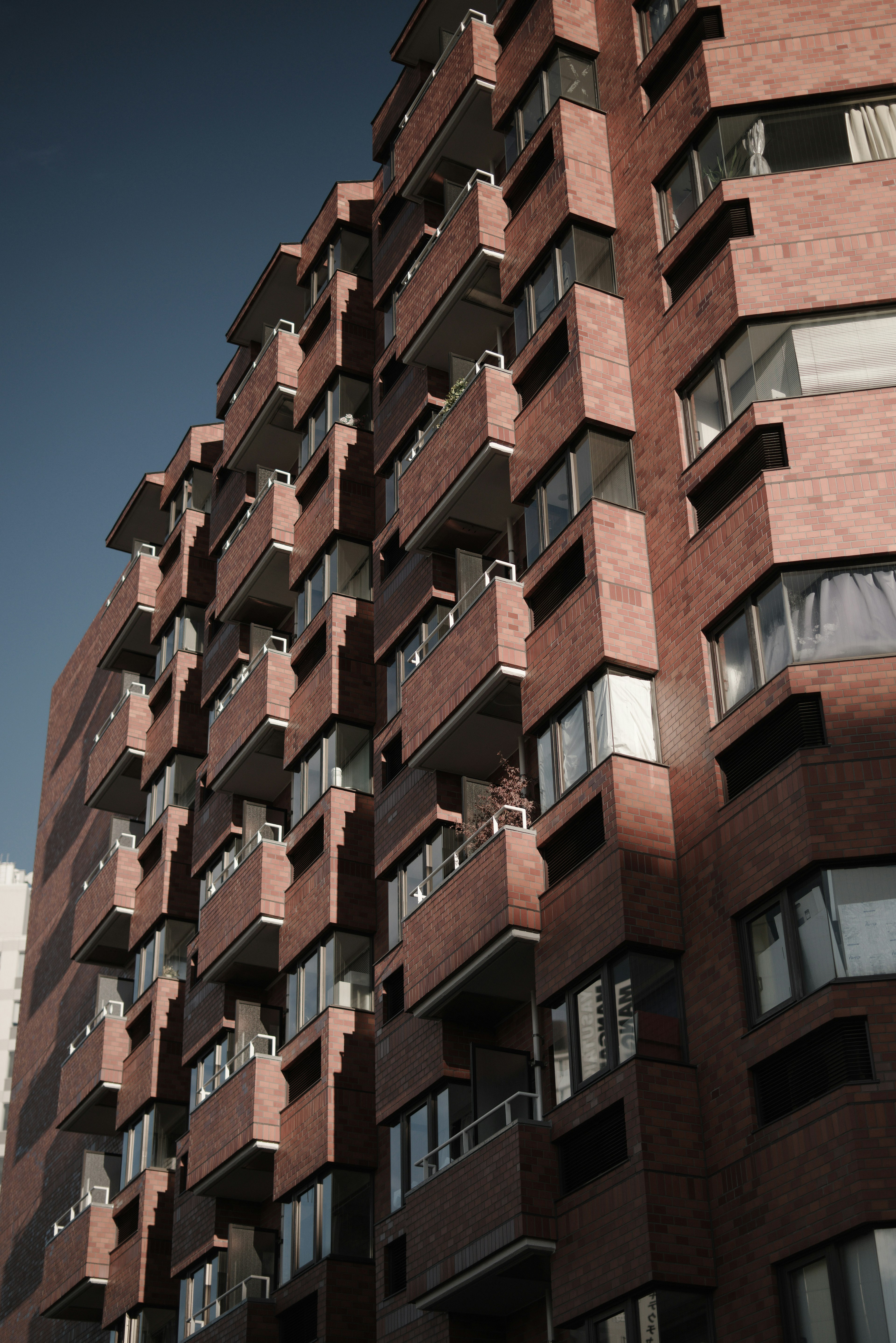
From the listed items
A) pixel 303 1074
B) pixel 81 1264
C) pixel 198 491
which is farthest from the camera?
pixel 198 491

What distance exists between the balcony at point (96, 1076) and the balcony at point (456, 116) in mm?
22482

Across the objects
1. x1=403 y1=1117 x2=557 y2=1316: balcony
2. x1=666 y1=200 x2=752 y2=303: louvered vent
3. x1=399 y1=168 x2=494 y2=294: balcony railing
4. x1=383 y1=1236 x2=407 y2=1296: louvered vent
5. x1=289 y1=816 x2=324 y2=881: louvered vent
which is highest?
x1=399 y1=168 x2=494 y2=294: balcony railing

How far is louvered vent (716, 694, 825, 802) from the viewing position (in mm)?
21344

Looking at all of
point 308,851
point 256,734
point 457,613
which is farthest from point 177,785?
point 457,613

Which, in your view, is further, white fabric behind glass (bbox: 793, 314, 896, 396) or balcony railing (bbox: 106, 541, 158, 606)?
balcony railing (bbox: 106, 541, 158, 606)

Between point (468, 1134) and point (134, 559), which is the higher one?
point (134, 559)

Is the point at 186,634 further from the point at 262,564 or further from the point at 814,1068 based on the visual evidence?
the point at 814,1068

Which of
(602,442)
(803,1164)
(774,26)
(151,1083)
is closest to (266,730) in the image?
(151,1083)

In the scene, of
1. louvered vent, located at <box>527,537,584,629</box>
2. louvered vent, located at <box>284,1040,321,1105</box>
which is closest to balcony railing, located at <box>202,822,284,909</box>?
louvered vent, located at <box>284,1040,321,1105</box>

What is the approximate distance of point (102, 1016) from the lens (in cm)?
4403

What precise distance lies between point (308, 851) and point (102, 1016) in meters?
11.6

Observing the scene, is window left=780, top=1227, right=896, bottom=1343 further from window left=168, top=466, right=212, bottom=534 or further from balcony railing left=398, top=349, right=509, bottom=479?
window left=168, top=466, right=212, bottom=534

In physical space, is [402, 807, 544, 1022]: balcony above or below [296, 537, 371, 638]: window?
below

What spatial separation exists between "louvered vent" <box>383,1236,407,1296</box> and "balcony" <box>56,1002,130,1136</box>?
51.6 feet
